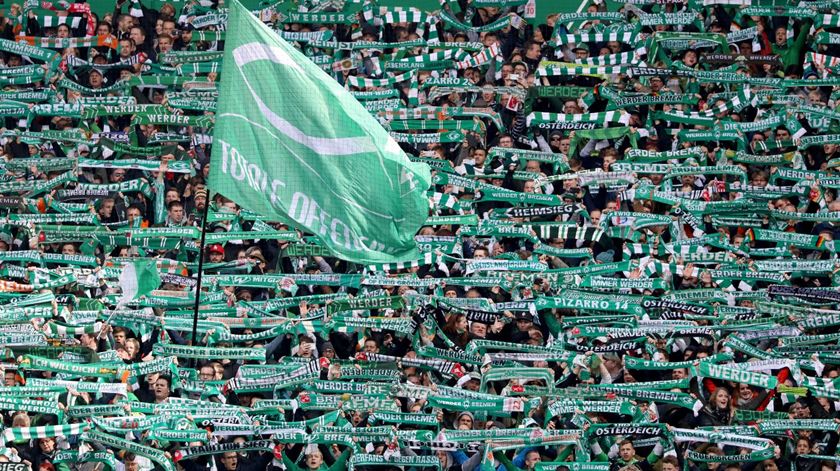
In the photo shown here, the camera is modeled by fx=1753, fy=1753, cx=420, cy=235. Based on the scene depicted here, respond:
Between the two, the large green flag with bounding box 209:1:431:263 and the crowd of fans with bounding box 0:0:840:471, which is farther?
the crowd of fans with bounding box 0:0:840:471

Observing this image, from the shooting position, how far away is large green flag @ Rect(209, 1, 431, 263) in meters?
13.3

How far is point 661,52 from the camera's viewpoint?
2238 centimetres

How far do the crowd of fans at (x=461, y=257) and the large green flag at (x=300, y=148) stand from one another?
6110mm

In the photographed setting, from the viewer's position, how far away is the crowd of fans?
19266 mm

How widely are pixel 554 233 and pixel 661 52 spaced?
297cm

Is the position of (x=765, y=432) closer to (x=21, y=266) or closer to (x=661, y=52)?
(x=661, y=52)

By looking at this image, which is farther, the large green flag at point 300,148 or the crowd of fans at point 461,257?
the crowd of fans at point 461,257

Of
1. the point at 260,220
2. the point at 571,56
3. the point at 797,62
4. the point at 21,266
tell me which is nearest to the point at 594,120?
the point at 571,56

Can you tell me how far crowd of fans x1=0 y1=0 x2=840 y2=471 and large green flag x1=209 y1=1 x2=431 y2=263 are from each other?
611cm

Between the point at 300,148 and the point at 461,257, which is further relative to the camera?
the point at 461,257

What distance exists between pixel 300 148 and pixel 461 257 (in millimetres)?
7742

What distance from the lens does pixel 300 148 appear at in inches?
529

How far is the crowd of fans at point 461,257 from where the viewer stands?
19.3 meters

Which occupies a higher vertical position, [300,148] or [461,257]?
[300,148]
